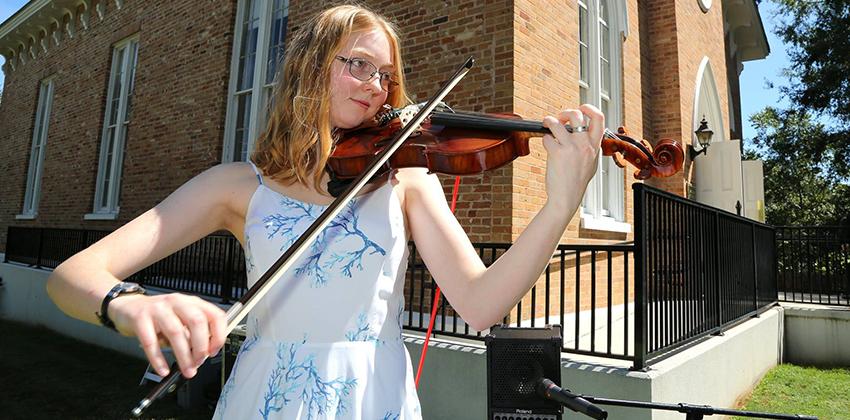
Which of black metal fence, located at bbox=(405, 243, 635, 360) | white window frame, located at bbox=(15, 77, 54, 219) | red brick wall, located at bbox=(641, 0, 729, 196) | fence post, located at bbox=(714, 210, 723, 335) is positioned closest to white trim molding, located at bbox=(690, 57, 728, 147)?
red brick wall, located at bbox=(641, 0, 729, 196)

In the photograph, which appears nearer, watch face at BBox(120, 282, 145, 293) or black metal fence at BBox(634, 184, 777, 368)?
watch face at BBox(120, 282, 145, 293)

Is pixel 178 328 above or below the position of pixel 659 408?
above

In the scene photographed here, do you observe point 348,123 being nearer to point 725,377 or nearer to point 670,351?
point 670,351

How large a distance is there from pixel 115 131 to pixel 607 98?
9.53 m

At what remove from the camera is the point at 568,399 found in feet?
6.32

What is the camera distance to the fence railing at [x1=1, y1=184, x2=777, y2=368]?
3492mm

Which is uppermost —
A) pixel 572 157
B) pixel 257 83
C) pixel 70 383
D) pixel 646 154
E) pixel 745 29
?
pixel 745 29

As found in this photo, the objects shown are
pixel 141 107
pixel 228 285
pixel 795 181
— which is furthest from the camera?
pixel 795 181

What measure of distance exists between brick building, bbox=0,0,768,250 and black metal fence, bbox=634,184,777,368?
4.18ft

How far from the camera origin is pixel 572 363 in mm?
3426

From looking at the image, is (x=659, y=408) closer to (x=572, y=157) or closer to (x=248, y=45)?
(x=572, y=157)

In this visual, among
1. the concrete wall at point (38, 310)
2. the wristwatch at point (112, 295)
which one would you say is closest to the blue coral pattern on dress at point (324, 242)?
the wristwatch at point (112, 295)

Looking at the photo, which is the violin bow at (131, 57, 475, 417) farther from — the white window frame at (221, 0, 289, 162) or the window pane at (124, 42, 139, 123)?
the window pane at (124, 42, 139, 123)

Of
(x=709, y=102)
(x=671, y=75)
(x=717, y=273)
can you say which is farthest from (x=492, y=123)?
(x=709, y=102)
